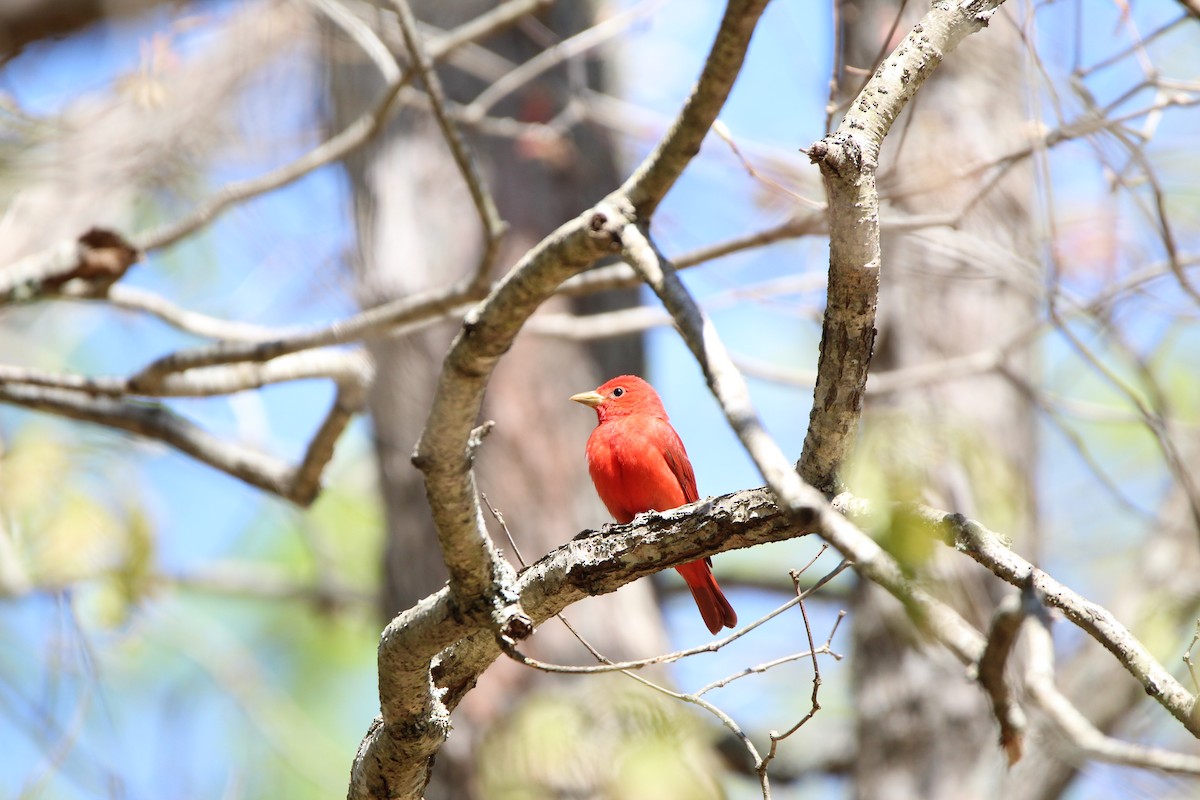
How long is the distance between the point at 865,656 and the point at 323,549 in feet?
12.2

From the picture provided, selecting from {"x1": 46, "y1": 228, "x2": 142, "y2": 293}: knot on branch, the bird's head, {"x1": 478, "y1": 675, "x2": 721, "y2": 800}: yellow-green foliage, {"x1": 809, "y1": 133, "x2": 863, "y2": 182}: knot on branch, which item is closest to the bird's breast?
the bird's head

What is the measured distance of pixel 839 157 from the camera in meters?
1.97

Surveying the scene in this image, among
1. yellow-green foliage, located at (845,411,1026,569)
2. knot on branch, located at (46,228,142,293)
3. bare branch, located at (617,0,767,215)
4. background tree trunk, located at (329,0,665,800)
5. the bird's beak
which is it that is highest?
background tree trunk, located at (329,0,665,800)

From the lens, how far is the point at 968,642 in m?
1.67

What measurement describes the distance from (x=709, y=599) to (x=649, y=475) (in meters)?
0.61

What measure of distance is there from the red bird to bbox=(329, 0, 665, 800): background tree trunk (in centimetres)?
136

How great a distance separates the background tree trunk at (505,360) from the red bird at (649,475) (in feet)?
4.46

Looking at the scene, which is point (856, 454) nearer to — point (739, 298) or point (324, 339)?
point (324, 339)

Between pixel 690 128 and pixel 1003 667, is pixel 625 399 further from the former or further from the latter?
pixel 1003 667

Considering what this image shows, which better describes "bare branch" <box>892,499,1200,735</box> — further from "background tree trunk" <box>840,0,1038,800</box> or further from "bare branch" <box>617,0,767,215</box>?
"background tree trunk" <box>840,0,1038,800</box>

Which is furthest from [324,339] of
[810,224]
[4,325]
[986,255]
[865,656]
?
[4,325]

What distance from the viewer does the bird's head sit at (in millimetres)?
5105

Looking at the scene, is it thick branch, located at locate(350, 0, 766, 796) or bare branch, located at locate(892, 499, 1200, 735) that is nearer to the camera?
bare branch, located at locate(892, 499, 1200, 735)

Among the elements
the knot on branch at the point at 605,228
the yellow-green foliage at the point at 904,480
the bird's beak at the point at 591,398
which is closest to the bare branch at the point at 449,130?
the knot on branch at the point at 605,228
